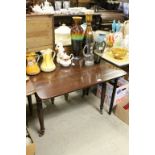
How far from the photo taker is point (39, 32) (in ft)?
7.02

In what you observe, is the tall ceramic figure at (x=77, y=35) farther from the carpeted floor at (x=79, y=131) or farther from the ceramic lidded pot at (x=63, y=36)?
the carpeted floor at (x=79, y=131)

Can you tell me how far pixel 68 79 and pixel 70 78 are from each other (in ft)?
0.09

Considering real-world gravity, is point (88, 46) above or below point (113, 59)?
above

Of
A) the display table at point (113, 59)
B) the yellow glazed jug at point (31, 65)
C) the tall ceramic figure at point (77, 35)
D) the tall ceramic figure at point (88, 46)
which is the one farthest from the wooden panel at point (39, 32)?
the display table at point (113, 59)

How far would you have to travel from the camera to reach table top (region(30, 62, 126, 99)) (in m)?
1.86

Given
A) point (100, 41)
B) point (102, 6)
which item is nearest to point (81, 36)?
point (100, 41)

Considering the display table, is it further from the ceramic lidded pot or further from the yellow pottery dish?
the ceramic lidded pot

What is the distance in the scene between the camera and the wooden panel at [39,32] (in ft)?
6.80

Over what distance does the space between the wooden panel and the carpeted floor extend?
80 centimetres

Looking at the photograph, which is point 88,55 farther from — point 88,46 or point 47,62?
point 47,62

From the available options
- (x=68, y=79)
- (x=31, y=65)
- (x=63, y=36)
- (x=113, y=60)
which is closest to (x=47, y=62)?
(x=31, y=65)

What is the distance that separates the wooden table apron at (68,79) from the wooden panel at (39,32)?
0.93ft

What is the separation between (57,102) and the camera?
107 inches
